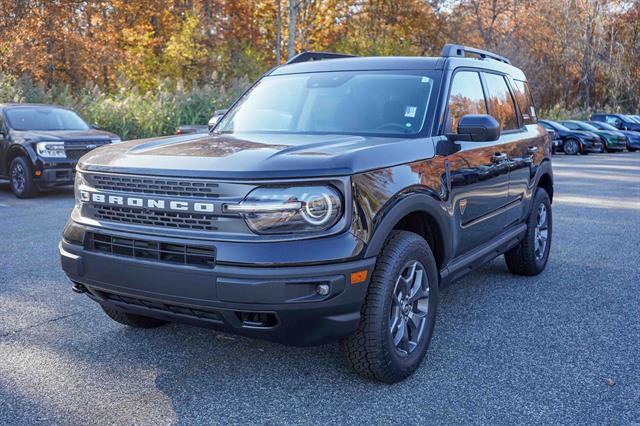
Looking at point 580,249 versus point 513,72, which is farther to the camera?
point 580,249

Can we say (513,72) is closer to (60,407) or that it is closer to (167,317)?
(167,317)

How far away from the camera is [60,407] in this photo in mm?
3285

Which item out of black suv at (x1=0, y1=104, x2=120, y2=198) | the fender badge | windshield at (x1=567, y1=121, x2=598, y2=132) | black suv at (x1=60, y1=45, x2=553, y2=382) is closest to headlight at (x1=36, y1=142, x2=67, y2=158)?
black suv at (x1=0, y1=104, x2=120, y2=198)

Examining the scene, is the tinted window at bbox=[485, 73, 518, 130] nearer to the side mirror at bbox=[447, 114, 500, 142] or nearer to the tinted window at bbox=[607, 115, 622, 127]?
the side mirror at bbox=[447, 114, 500, 142]

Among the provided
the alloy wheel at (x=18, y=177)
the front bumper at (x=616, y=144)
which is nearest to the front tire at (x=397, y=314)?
the alloy wheel at (x=18, y=177)

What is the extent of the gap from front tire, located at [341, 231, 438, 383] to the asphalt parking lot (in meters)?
0.15

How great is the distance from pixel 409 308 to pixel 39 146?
928 cm

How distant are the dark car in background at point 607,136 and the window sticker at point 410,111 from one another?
26.5 m

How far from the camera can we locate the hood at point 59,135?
11195 millimetres

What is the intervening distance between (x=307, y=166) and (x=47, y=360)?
80.4 inches

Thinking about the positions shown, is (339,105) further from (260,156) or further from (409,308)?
(409,308)

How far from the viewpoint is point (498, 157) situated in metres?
4.82

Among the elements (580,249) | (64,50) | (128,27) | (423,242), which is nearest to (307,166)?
(423,242)

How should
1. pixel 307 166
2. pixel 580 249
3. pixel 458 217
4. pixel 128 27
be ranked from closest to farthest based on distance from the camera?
pixel 307 166 → pixel 458 217 → pixel 580 249 → pixel 128 27
